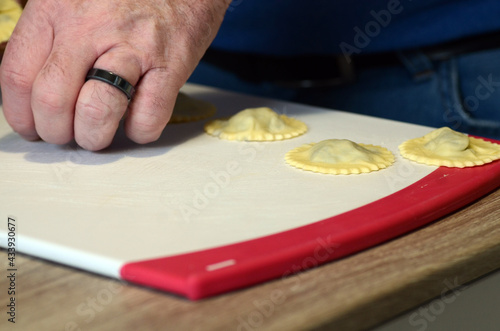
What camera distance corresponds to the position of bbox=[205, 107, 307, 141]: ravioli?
4.25 feet

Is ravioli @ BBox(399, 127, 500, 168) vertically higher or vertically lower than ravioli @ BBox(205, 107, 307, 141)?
higher

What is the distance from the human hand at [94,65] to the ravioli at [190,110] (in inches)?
9.3

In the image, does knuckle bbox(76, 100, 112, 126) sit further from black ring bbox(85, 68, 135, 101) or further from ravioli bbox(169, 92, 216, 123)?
ravioli bbox(169, 92, 216, 123)

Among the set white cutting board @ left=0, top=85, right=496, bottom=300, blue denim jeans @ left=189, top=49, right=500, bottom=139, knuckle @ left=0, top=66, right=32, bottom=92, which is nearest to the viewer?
white cutting board @ left=0, top=85, right=496, bottom=300

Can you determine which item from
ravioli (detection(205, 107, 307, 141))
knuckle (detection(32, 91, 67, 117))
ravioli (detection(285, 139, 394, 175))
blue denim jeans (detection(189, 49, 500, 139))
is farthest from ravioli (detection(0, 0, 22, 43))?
blue denim jeans (detection(189, 49, 500, 139))

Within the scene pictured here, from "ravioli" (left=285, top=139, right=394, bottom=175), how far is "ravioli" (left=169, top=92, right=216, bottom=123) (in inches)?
14.9

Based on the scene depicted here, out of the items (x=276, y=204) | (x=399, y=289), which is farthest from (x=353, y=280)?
(x=276, y=204)

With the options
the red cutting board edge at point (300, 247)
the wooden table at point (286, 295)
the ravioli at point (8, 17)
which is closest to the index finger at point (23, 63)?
the ravioli at point (8, 17)

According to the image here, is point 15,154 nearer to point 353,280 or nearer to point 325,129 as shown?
point 325,129

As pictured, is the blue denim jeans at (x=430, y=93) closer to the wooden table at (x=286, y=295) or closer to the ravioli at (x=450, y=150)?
the ravioli at (x=450, y=150)

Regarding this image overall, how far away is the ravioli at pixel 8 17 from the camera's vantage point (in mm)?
1505

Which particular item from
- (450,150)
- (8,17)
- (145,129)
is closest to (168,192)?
(145,129)

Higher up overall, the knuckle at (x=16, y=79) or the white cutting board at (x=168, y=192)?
the knuckle at (x=16, y=79)

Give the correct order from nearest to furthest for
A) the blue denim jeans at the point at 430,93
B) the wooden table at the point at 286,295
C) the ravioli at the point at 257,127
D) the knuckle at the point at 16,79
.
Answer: the wooden table at the point at 286,295, the knuckle at the point at 16,79, the ravioli at the point at 257,127, the blue denim jeans at the point at 430,93
